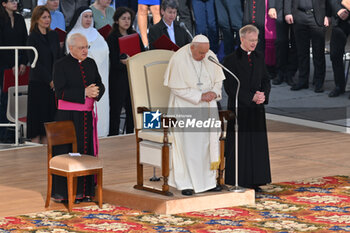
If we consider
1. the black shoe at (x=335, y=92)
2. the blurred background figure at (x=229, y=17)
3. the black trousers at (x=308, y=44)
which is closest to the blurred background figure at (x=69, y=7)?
the blurred background figure at (x=229, y=17)

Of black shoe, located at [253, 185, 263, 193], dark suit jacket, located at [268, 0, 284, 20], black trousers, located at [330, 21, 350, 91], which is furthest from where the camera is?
dark suit jacket, located at [268, 0, 284, 20]

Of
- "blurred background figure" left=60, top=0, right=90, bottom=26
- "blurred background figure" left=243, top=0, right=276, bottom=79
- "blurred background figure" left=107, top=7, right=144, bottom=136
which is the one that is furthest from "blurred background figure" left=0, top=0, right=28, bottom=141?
"blurred background figure" left=243, top=0, right=276, bottom=79

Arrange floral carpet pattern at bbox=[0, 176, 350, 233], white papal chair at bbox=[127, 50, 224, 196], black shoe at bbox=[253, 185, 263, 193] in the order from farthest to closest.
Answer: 1. black shoe at bbox=[253, 185, 263, 193]
2. white papal chair at bbox=[127, 50, 224, 196]
3. floral carpet pattern at bbox=[0, 176, 350, 233]

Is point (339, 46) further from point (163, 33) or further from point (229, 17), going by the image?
point (163, 33)

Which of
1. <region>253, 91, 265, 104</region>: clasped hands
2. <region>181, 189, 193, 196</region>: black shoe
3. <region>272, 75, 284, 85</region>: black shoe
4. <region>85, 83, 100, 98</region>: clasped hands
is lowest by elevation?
<region>181, 189, 193, 196</region>: black shoe

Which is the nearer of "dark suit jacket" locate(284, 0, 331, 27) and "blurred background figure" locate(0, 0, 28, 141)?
"blurred background figure" locate(0, 0, 28, 141)

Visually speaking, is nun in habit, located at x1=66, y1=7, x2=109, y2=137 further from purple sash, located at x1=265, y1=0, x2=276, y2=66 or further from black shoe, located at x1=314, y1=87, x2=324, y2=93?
black shoe, located at x1=314, y1=87, x2=324, y2=93

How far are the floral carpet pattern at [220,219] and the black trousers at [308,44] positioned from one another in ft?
18.2

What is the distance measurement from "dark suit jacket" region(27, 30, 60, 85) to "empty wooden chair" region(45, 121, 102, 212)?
2.90 meters

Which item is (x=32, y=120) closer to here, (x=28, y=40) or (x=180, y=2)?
(x=28, y=40)

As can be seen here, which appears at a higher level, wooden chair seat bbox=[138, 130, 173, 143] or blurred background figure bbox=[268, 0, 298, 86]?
blurred background figure bbox=[268, 0, 298, 86]

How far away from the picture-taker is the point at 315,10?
47.8 ft

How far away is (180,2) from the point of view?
604 inches

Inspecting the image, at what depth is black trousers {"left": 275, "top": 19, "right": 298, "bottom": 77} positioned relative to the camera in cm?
1501
